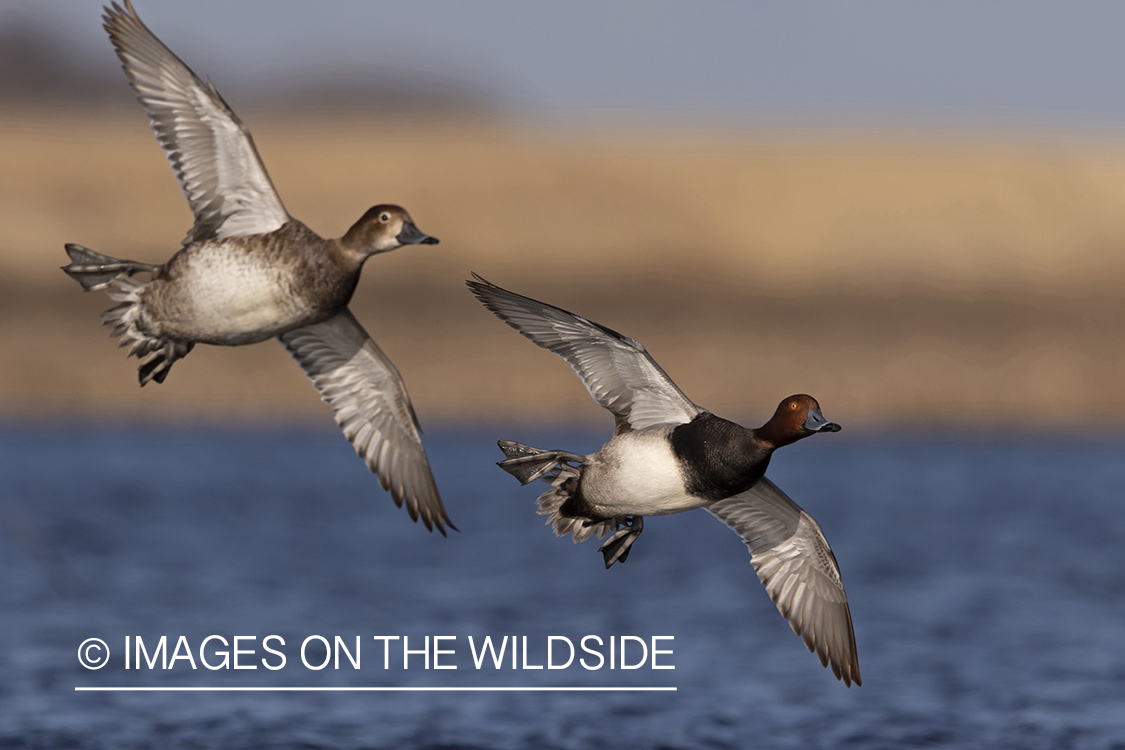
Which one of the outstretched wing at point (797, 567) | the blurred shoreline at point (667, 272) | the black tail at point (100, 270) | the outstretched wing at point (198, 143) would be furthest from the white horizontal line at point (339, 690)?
the blurred shoreline at point (667, 272)

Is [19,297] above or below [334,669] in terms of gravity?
above

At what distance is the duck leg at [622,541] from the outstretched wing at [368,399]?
5.05ft

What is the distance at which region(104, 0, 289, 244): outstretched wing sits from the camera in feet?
34.2

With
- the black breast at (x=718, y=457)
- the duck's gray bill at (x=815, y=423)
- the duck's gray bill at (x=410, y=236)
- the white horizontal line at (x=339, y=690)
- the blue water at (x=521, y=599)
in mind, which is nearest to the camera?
the duck's gray bill at (x=815, y=423)

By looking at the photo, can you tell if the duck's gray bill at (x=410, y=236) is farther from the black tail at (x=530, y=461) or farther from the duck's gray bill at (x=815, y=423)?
the duck's gray bill at (x=815, y=423)

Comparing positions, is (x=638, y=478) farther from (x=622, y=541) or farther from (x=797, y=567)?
(x=797, y=567)

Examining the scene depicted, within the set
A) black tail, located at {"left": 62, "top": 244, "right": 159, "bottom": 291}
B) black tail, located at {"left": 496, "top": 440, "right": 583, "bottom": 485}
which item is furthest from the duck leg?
black tail, located at {"left": 62, "top": 244, "right": 159, "bottom": 291}

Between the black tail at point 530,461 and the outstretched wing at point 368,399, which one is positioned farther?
the outstretched wing at point 368,399

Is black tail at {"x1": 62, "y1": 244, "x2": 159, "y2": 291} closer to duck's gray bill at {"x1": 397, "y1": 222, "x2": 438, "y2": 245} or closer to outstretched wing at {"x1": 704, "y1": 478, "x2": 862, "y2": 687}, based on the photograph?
duck's gray bill at {"x1": 397, "y1": 222, "x2": 438, "y2": 245}

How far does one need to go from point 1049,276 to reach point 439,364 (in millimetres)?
15563

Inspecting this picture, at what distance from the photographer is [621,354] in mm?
9539

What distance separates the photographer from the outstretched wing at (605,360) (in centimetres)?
937

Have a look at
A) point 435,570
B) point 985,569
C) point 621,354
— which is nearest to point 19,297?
point 435,570

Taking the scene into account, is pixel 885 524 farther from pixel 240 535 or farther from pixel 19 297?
pixel 19 297
